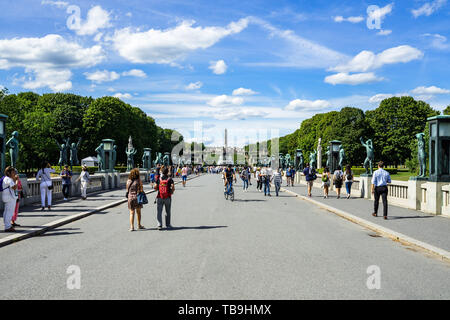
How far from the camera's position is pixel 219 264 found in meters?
6.67

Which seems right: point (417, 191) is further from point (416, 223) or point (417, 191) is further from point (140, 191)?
point (140, 191)

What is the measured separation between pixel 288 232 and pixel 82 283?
5792 mm

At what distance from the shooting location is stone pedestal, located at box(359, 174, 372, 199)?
2053 cm

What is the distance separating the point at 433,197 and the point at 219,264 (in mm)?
9976

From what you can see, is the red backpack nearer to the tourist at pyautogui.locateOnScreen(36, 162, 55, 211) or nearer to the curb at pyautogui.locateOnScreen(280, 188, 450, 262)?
the curb at pyautogui.locateOnScreen(280, 188, 450, 262)

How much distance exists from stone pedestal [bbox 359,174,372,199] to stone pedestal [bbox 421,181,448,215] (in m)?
6.13

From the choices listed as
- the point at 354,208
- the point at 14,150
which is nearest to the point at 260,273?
the point at 354,208

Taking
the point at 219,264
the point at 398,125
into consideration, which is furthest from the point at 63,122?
the point at 219,264

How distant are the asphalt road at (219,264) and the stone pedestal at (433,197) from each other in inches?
158

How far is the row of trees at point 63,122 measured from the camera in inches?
2092

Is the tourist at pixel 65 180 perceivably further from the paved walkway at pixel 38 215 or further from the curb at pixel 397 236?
the curb at pixel 397 236

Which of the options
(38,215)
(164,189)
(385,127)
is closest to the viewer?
(164,189)

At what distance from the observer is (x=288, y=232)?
10250mm

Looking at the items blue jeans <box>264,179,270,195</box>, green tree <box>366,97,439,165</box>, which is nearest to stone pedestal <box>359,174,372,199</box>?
blue jeans <box>264,179,270,195</box>
